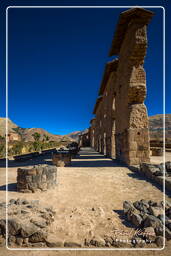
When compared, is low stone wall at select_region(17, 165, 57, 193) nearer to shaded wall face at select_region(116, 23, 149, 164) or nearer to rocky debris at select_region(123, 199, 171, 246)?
rocky debris at select_region(123, 199, 171, 246)

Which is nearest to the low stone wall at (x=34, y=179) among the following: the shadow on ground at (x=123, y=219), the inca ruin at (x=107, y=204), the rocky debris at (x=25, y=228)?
the inca ruin at (x=107, y=204)

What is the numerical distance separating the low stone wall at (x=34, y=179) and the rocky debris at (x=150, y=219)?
2.92m

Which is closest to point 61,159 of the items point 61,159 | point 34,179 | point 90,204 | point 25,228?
point 61,159

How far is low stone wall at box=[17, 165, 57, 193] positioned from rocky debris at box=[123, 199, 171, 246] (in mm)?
2923

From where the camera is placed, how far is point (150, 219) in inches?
109

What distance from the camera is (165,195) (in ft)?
14.9

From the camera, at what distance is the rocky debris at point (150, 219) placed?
249 cm

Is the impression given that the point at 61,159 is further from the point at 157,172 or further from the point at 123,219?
the point at 123,219

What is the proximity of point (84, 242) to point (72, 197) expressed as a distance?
2.09 m

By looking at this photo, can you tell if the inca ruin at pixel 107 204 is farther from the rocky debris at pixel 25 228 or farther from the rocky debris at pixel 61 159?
the rocky debris at pixel 61 159

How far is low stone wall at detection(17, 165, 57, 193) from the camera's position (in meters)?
5.13

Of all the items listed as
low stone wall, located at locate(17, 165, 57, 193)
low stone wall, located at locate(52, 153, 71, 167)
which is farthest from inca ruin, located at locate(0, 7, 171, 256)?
low stone wall, located at locate(52, 153, 71, 167)

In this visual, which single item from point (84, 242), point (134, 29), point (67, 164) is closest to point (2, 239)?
point (84, 242)

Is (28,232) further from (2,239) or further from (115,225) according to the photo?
(115,225)
